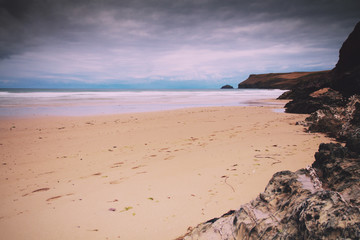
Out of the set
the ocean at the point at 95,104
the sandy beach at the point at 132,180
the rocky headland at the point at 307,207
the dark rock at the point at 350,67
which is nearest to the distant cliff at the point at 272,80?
the ocean at the point at 95,104

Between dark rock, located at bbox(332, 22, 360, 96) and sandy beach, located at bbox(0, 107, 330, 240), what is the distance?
7.88ft

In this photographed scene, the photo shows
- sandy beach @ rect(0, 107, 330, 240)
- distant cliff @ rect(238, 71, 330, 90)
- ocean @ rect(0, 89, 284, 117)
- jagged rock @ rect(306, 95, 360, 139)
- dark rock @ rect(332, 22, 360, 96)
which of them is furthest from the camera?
distant cliff @ rect(238, 71, 330, 90)

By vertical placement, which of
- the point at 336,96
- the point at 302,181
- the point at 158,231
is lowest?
the point at 158,231

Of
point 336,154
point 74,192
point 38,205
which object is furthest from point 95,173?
point 336,154

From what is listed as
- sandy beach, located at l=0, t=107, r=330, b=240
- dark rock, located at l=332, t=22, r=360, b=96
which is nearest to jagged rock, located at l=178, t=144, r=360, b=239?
sandy beach, located at l=0, t=107, r=330, b=240

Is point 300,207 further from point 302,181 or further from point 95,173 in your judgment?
point 95,173

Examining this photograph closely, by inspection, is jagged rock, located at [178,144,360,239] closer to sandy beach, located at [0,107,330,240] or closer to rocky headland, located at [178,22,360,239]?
rocky headland, located at [178,22,360,239]

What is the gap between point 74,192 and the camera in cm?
335

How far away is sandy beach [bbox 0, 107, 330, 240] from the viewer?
8.32 feet

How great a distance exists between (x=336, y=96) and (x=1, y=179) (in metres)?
9.50

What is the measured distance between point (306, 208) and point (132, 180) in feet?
9.40

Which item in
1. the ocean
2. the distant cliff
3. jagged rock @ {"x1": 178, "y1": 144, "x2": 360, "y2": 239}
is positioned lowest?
jagged rock @ {"x1": 178, "y1": 144, "x2": 360, "y2": 239}

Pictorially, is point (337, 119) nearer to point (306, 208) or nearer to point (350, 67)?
point (350, 67)

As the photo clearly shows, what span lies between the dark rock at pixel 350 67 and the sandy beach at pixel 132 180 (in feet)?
7.88
